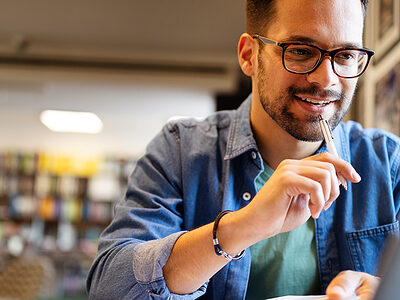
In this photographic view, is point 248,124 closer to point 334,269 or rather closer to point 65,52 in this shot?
point 334,269

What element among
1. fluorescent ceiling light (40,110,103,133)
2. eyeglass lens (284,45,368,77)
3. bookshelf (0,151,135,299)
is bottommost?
bookshelf (0,151,135,299)

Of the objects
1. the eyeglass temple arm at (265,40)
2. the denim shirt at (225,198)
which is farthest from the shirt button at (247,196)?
the eyeglass temple arm at (265,40)

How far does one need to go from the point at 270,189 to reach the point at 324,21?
15.4 inches

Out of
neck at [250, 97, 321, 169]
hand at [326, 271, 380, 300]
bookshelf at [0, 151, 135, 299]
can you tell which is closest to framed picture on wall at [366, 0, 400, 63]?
neck at [250, 97, 321, 169]

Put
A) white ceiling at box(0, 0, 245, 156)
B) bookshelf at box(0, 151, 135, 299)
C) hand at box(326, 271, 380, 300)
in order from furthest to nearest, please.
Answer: bookshelf at box(0, 151, 135, 299) < white ceiling at box(0, 0, 245, 156) < hand at box(326, 271, 380, 300)

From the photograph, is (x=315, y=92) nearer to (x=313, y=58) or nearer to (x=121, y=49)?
(x=313, y=58)

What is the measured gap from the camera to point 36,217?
791 cm

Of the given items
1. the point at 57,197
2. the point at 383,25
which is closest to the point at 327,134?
the point at 383,25

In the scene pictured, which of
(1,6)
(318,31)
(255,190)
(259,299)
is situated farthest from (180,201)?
(1,6)

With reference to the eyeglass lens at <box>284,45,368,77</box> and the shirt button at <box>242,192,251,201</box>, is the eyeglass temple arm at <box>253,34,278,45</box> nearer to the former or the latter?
the eyeglass lens at <box>284,45,368,77</box>

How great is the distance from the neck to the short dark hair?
0.18 meters

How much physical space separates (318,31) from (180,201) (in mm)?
496

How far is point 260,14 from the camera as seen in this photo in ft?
3.49

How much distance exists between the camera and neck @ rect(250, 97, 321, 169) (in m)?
1.07
